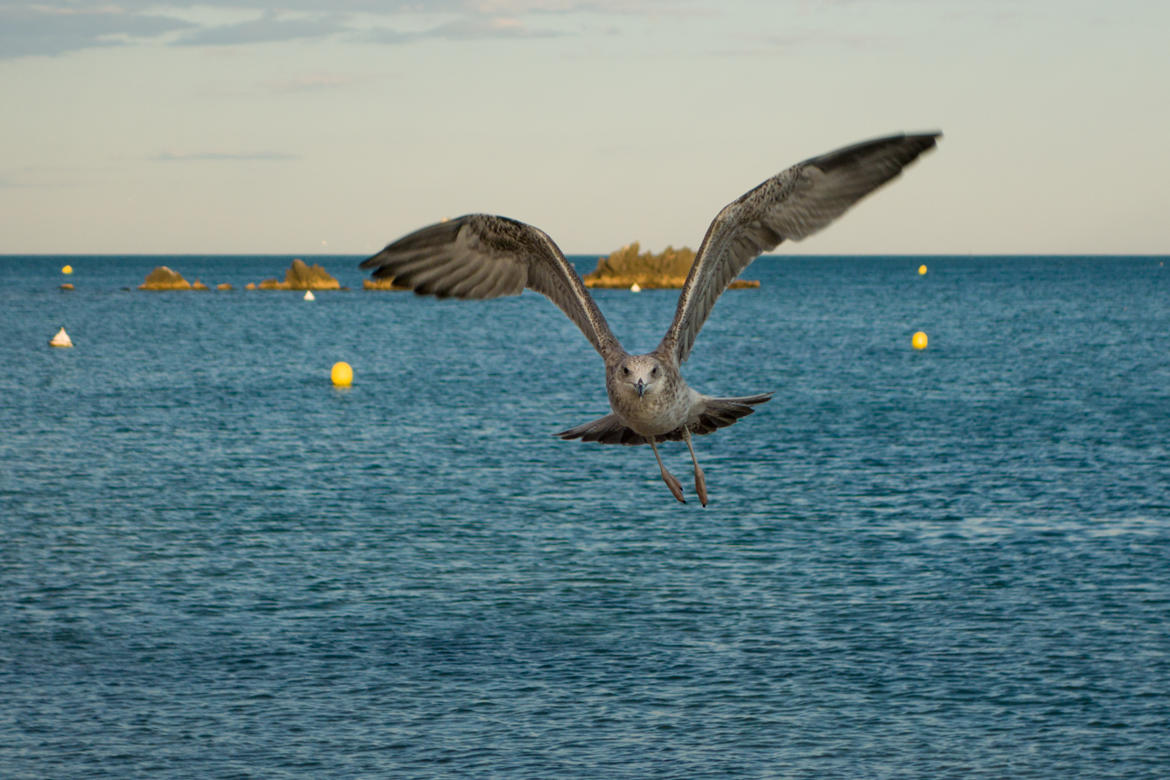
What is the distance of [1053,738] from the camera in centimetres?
3241

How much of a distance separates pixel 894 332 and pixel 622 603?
4068 inches

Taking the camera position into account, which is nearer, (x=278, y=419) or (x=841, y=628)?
(x=841, y=628)

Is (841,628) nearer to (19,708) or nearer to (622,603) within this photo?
(622,603)

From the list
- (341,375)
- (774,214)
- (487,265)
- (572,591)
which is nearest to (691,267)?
(774,214)

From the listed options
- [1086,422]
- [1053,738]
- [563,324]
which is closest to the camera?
[1053,738]

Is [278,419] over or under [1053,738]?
over

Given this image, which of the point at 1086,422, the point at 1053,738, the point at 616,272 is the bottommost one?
the point at 1053,738

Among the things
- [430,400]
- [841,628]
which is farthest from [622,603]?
[430,400]

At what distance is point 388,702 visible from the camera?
115 feet

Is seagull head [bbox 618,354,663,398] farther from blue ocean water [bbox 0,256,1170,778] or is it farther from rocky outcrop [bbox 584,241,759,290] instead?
rocky outcrop [bbox 584,241,759,290]

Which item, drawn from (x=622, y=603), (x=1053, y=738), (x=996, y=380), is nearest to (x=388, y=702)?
(x=622, y=603)

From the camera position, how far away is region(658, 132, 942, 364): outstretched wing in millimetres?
11477

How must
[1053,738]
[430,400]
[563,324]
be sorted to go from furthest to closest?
[563,324] < [430,400] < [1053,738]

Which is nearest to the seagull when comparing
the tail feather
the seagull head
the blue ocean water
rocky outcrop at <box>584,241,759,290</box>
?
the seagull head
